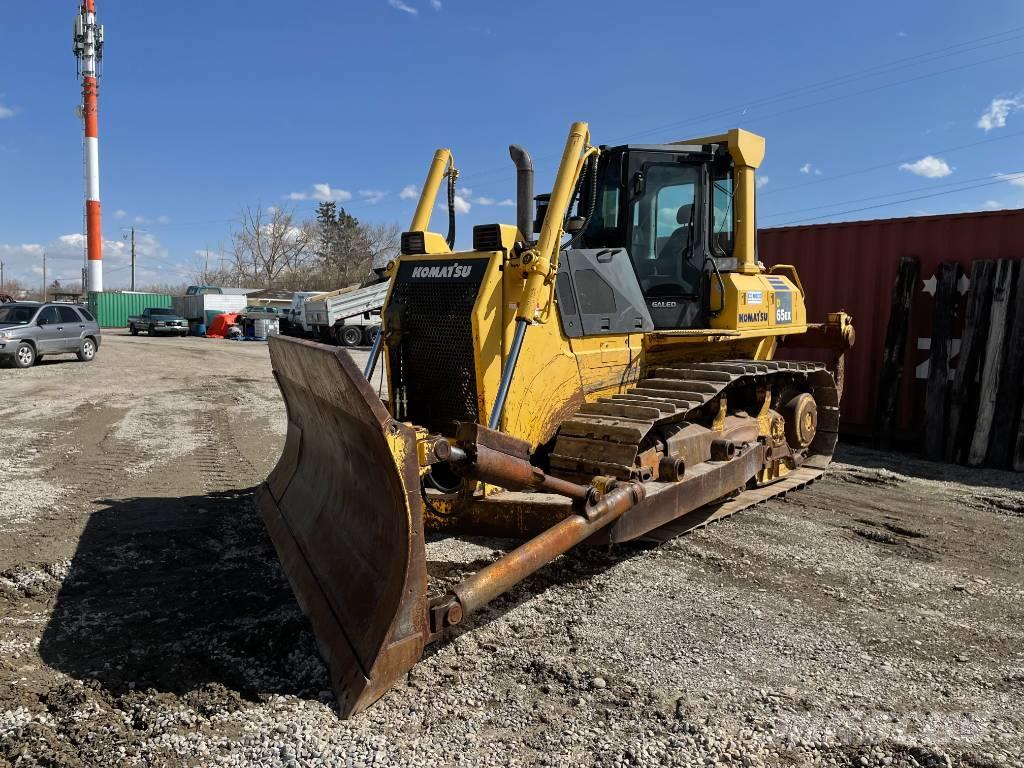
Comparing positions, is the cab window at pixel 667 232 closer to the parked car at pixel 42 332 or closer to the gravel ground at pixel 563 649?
the gravel ground at pixel 563 649

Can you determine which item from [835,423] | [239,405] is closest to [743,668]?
[835,423]

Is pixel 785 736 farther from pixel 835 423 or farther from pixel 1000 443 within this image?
pixel 1000 443

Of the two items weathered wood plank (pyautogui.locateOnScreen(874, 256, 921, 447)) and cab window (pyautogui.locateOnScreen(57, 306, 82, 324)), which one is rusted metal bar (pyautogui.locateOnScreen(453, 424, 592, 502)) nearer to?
weathered wood plank (pyautogui.locateOnScreen(874, 256, 921, 447))

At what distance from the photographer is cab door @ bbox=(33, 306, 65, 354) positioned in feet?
58.3

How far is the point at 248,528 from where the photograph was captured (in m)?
5.45

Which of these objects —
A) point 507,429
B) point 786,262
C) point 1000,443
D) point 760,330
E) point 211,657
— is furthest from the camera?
point 786,262

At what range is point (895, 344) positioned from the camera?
366 inches

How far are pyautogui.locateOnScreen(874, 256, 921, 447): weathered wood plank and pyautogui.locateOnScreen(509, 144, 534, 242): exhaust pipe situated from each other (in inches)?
259

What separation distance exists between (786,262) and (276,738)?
9591 mm

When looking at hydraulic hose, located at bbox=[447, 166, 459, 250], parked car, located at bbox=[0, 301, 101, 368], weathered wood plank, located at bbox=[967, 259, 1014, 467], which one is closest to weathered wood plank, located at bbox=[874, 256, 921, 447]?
weathered wood plank, located at bbox=[967, 259, 1014, 467]

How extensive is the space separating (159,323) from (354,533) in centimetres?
3420

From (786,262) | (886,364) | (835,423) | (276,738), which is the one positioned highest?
(786,262)

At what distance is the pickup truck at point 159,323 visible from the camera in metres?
34.2

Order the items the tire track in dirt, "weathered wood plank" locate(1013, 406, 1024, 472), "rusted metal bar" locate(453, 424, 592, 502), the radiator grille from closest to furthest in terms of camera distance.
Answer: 1. "rusted metal bar" locate(453, 424, 592, 502)
2. the radiator grille
3. the tire track in dirt
4. "weathered wood plank" locate(1013, 406, 1024, 472)
